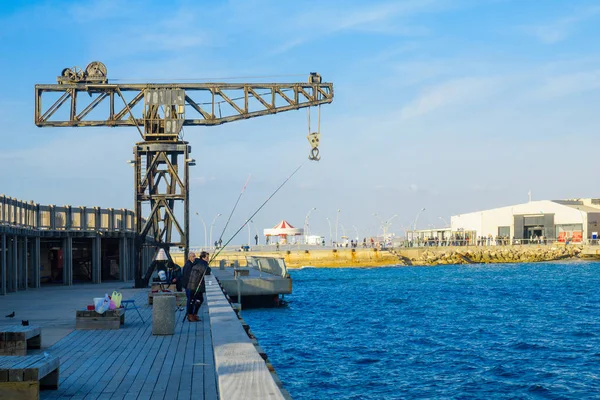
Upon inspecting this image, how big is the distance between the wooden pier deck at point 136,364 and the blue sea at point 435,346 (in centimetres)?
491

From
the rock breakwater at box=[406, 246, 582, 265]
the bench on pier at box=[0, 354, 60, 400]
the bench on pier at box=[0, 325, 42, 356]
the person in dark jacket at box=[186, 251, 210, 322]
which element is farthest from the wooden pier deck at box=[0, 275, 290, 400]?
the rock breakwater at box=[406, 246, 582, 265]

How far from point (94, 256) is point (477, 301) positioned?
81.1 feet

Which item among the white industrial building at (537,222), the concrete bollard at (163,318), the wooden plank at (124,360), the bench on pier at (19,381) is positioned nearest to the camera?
the bench on pier at (19,381)

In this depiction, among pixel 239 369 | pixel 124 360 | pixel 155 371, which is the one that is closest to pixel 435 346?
pixel 124 360

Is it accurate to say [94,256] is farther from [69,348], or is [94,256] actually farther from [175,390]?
[175,390]

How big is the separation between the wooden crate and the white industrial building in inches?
4656

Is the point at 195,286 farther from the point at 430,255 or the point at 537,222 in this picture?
the point at 537,222

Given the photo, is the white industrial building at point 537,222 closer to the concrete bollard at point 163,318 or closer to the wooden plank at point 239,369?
the concrete bollard at point 163,318

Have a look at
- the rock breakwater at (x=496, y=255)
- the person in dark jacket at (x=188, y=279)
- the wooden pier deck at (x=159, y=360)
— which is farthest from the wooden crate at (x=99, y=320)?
the rock breakwater at (x=496, y=255)

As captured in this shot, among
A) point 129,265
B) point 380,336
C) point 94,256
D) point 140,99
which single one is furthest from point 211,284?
point 129,265

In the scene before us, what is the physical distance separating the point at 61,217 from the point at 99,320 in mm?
21627

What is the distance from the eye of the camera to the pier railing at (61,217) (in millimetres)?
30972

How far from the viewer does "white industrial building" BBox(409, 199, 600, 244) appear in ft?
417

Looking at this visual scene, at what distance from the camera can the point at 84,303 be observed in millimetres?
26594
